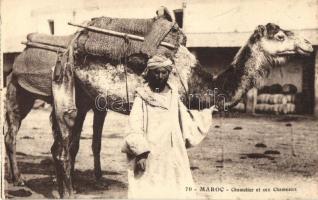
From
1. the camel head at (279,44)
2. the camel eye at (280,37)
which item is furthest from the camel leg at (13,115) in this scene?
the camel eye at (280,37)

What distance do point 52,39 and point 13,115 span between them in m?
0.98

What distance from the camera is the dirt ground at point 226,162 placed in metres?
4.88

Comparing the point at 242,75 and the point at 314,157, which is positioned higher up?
the point at 242,75

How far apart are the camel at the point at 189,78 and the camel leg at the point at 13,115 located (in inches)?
6.5

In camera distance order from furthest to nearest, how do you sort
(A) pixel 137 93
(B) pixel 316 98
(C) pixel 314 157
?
(B) pixel 316 98
(C) pixel 314 157
(A) pixel 137 93

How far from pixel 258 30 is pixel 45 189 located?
2.58 m

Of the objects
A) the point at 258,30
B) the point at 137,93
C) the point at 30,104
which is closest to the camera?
the point at 137,93

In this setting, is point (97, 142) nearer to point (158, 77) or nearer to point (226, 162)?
point (226, 162)

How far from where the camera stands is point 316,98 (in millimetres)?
8781

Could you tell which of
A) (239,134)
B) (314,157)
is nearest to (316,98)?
(239,134)

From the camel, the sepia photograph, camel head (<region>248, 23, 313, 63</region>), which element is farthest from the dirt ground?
camel head (<region>248, 23, 313, 63</region>)

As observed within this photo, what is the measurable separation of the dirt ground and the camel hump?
1.44 meters

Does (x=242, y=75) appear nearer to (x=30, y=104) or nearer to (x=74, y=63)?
(x=74, y=63)

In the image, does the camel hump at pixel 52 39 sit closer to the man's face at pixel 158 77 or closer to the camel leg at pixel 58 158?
the camel leg at pixel 58 158
